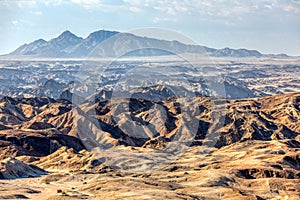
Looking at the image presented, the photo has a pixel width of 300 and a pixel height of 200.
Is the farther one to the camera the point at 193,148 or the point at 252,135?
the point at 252,135

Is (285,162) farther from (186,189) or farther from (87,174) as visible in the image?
(87,174)

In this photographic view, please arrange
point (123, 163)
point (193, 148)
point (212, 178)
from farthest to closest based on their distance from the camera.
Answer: point (193, 148)
point (123, 163)
point (212, 178)

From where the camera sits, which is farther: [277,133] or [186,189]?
[277,133]

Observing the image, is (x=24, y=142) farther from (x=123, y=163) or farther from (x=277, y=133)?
(x=277, y=133)

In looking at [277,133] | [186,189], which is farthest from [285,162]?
[277,133]

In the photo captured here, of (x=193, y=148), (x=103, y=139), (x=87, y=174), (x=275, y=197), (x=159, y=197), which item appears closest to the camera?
(x=159, y=197)

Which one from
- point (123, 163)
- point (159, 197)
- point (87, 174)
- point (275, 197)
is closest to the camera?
point (159, 197)

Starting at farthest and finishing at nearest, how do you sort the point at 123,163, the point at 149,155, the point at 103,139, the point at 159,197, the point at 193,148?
the point at 103,139, the point at 193,148, the point at 149,155, the point at 123,163, the point at 159,197

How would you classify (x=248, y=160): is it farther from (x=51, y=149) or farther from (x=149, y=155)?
(x=51, y=149)

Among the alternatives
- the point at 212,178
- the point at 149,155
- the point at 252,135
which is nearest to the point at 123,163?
the point at 149,155
